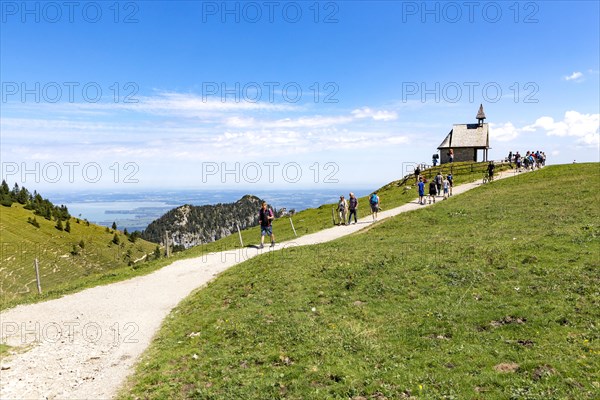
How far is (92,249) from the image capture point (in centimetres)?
14562

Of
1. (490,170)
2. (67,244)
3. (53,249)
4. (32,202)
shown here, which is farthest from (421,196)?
(32,202)

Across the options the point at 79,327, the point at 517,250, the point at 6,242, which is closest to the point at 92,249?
the point at 6,242

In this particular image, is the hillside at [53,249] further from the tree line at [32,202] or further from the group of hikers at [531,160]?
the group of hikers at [531,160]

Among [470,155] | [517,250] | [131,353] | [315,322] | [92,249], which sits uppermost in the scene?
[470,155]

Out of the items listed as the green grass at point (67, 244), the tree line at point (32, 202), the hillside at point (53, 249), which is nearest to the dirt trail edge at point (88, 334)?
the green grass at point (67, 244)

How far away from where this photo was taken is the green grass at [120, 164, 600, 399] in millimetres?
11008

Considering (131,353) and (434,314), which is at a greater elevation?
(434,314)

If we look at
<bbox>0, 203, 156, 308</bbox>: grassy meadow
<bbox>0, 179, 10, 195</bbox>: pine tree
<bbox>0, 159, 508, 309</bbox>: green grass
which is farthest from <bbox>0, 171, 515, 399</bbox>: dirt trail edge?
<bbox>0, 179, 10, 195</bbox>: pine tree

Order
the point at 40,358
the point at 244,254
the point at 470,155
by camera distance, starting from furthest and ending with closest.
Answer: the point at 470,155, the point at 244,254, the point at 40,358

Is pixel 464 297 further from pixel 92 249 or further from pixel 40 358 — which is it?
pixel 92 249

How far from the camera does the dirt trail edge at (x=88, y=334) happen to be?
42.2 feet

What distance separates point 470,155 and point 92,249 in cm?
14334

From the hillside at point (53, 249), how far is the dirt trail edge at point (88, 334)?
73051 millimetres

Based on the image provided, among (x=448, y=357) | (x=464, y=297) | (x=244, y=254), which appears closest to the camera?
(x=448, y=357)
